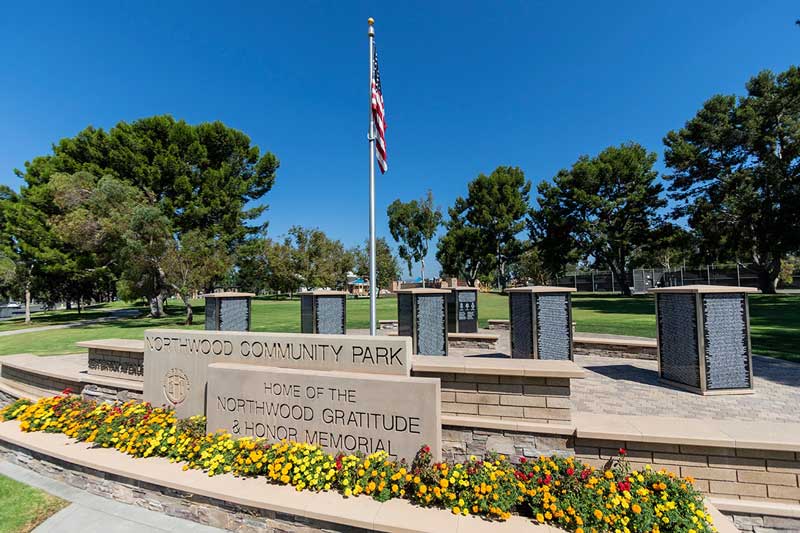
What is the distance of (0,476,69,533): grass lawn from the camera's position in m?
3.64

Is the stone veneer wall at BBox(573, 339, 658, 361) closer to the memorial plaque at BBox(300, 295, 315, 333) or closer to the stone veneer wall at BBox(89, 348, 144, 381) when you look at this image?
the memorial plaque at BBox(300, 295, 315, 333)

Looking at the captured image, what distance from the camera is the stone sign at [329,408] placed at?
3.88 metres

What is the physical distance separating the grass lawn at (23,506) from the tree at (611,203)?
39.5 meters

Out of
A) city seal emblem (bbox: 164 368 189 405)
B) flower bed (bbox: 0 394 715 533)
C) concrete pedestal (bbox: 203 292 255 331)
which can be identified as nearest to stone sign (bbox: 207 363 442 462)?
flower bed (bbox: 0 394 715 533)

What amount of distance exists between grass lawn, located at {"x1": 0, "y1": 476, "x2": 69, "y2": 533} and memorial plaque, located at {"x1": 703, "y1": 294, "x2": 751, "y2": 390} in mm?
9226

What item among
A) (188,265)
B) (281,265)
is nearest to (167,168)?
(188,265)

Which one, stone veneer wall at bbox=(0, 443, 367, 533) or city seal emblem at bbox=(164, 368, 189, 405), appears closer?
stone veneer wall at bbox=(0, 443, 367, 533)

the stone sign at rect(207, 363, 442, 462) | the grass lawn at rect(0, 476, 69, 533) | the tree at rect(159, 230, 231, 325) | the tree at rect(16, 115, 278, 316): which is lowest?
the grass lawn at rect(0, 476, 69, 533)

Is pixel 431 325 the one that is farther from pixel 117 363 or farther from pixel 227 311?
pixel 117 363

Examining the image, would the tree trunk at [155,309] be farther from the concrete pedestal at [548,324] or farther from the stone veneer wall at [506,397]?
the stone veneer wall at [506,397]

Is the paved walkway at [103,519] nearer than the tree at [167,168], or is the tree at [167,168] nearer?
the paved walkway at [103,519]

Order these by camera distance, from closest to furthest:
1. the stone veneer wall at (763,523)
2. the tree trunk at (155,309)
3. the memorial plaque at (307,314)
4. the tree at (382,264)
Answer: the stone veneer wall at (763,523) < the memorial plaque at (307,314) < the tree trunk at (155,309) < the tree at (382,264)

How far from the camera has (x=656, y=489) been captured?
10.7 ft

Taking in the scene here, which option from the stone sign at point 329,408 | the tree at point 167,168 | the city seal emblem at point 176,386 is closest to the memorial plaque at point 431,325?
the stone sign at point 329,408
